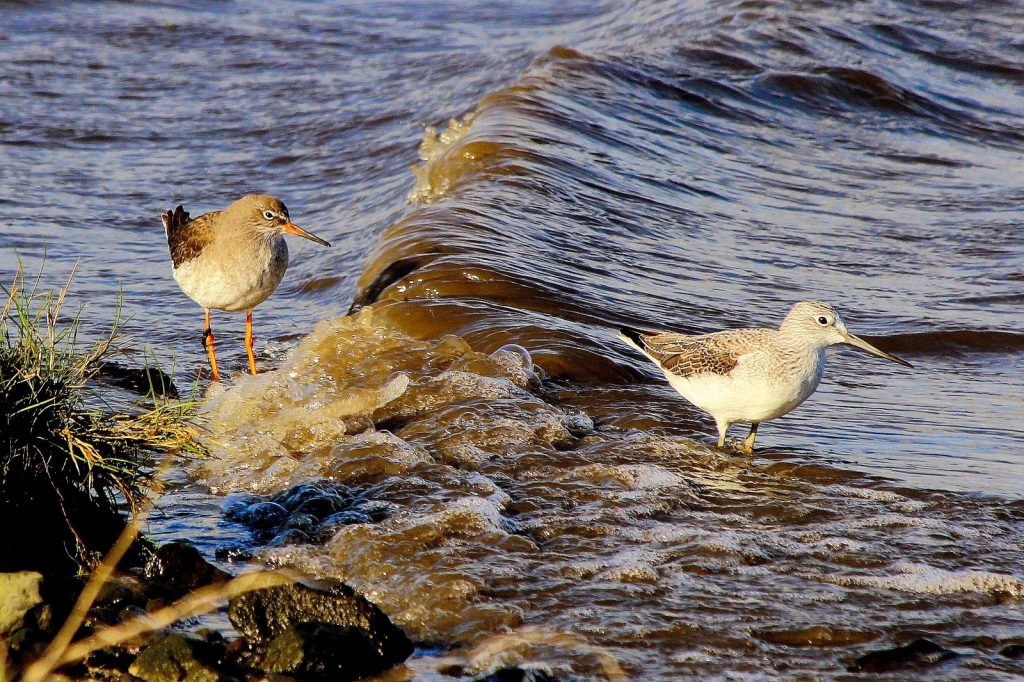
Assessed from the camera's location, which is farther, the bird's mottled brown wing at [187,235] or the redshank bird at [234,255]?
the bird's mottled brown wing at [187,235]

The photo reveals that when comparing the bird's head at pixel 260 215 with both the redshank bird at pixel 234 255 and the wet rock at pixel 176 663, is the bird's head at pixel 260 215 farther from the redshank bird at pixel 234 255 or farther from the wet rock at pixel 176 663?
the wet rock at pixel 176 663

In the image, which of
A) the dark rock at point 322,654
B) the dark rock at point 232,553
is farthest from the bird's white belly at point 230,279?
the dark rock at point 322,654

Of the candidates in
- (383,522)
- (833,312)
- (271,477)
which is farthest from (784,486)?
(271,477)

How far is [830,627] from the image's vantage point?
4.31 metres

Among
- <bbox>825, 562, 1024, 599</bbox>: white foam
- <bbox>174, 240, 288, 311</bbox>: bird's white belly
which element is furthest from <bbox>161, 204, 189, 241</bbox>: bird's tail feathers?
<bbox>825, 562, 1024, 599</bbox>: white foam

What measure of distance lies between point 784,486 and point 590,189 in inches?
188

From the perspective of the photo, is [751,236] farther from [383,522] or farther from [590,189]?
[383,522]

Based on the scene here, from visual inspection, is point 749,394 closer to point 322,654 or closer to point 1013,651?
point 1013,651

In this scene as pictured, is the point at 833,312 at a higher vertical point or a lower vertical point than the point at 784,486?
higher

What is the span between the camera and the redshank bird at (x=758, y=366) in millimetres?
5945

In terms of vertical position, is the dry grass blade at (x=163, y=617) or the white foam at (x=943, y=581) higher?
the dry grass blade at (x=163, y=617)

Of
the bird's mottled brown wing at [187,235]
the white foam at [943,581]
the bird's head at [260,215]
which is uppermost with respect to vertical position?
the bird's head at [260,215]

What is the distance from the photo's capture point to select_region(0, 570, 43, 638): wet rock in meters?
3.87

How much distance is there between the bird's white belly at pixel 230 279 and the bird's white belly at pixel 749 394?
2.78 m
